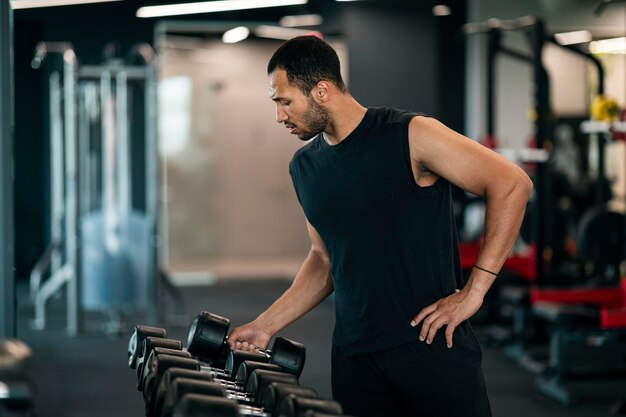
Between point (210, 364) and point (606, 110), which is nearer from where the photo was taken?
point (210, 364)

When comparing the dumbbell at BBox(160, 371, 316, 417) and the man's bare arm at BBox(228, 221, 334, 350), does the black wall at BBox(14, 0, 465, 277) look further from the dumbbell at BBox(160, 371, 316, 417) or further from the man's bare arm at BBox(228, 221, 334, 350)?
the dumbbell at BBox(160, 371, 316, 417)

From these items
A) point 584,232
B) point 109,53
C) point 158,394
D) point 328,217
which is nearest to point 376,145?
point 328,217

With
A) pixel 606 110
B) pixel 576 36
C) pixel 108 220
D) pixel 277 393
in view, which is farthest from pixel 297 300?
pixel 576 36

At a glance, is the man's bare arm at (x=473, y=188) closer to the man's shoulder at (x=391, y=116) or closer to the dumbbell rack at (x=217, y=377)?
the man's shoulder at (x=391, y=116)

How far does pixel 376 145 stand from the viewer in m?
2.15

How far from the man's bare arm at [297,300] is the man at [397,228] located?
20cm

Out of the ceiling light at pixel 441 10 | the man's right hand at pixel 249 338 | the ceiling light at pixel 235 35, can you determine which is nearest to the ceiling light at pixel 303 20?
the ceiling light at pixel 235 35

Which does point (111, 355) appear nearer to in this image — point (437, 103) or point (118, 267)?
point (118, 267)

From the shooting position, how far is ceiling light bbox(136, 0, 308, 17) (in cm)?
878

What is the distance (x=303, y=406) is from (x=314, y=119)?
0.74 m

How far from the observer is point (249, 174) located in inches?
415

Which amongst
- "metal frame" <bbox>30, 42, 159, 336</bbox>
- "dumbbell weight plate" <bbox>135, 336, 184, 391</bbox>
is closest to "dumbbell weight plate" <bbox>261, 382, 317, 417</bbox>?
"dumbbell weight plate" <bbox>135, 336, 184, 391</bbox>

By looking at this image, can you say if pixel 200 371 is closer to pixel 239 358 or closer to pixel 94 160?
pixel 239 358

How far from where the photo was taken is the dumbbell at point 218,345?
86.2 inches
